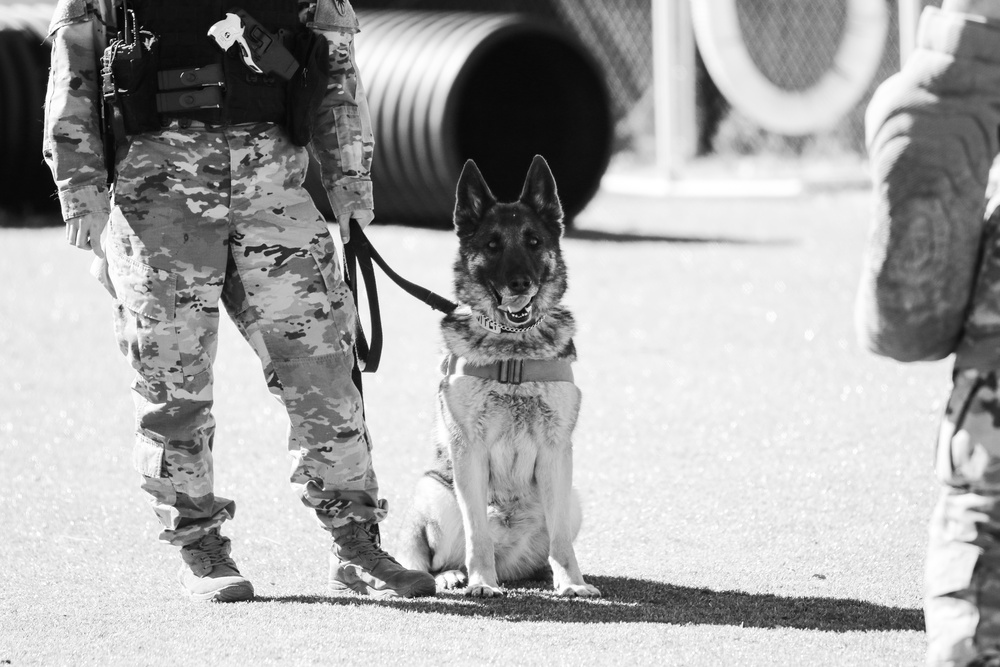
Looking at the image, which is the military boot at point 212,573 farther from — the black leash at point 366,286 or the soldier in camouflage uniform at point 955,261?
the soldier in camouflage uniform at point 955,261

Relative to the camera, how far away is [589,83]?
13055 mm

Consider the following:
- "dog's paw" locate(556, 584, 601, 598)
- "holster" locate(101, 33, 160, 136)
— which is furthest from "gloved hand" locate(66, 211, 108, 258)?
"dog's paw" locate(556, 584, 601, 598)

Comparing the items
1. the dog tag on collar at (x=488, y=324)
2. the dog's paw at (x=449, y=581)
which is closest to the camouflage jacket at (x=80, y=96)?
the dog tag on collar at (x=488, y=324)

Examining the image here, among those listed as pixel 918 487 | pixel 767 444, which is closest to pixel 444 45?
pixel 767 444

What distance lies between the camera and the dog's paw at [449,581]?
13.6 feet

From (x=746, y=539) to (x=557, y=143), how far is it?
9.13m

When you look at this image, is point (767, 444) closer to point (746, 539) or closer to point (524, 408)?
point (746, 539)

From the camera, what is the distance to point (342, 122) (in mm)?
4082

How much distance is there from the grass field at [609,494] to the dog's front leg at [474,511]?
0.12m

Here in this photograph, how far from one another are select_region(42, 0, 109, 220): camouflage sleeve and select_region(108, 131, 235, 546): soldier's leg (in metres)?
0.09

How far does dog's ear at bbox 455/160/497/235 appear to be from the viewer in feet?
14.5

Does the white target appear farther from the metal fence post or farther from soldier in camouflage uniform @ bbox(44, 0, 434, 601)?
soldier in camouflage uniform @ bbox(44, 0, 434, 601)

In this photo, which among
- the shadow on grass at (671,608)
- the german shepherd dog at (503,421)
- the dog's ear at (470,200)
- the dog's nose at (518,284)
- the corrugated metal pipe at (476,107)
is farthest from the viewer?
the corrugated metal pipe at (476,107)

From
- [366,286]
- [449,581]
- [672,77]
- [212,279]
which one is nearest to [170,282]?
[212,279]
